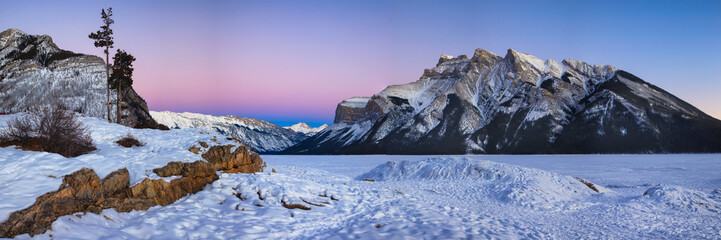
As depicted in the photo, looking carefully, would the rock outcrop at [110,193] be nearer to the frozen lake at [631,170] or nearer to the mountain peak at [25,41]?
the frozen lake at [631,170]

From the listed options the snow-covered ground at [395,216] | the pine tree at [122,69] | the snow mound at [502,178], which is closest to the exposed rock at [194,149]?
the snow-covered ground at [395,216]

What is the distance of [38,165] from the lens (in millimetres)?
10094

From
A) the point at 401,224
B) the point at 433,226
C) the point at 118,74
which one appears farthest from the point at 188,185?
the point at 118,74

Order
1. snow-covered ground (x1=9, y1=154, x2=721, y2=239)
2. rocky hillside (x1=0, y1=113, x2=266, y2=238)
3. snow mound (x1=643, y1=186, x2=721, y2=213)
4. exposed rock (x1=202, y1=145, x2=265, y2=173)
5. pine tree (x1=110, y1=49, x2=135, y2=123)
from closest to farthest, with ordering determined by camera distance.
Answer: rocky hillside (x1=0, y1=113, x2=266, y2=238) < snow-covered ground (x1=9, y1=154, x2=721, y2=239) < exposed rock (x1=202, y1=145, x2=265, y2=173) < snow mound (x1=643, y1=186, x2=721, y2=213) < pine tree (x1=110, y1=49, x2=135, y2=123)

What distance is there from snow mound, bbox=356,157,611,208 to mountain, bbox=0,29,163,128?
8557 centimetres

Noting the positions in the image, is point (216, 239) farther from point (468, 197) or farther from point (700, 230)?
point (700, 230)

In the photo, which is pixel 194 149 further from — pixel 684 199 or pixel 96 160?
pixel 684 199

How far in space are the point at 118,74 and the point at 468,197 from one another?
31.5 m

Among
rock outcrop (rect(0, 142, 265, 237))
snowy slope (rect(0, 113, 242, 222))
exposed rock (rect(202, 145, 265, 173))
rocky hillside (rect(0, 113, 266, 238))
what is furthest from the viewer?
exposed rock (rect(202, 145, 265, 173))

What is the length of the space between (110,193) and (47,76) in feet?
497

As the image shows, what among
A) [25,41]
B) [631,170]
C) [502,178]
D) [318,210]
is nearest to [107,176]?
[318,210]

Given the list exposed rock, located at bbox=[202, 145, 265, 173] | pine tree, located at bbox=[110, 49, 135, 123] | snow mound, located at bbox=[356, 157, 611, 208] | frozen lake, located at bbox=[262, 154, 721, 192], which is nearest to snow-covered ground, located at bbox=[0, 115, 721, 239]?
snow mound, located at bbox=[356, 157, 611, 208]

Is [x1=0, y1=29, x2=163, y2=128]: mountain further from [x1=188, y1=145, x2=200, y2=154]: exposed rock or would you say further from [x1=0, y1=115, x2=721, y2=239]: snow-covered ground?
[x1=0, y1=115, x2=721, y2=239]: snow-covered ground

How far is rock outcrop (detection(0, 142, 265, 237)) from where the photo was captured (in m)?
8.33
